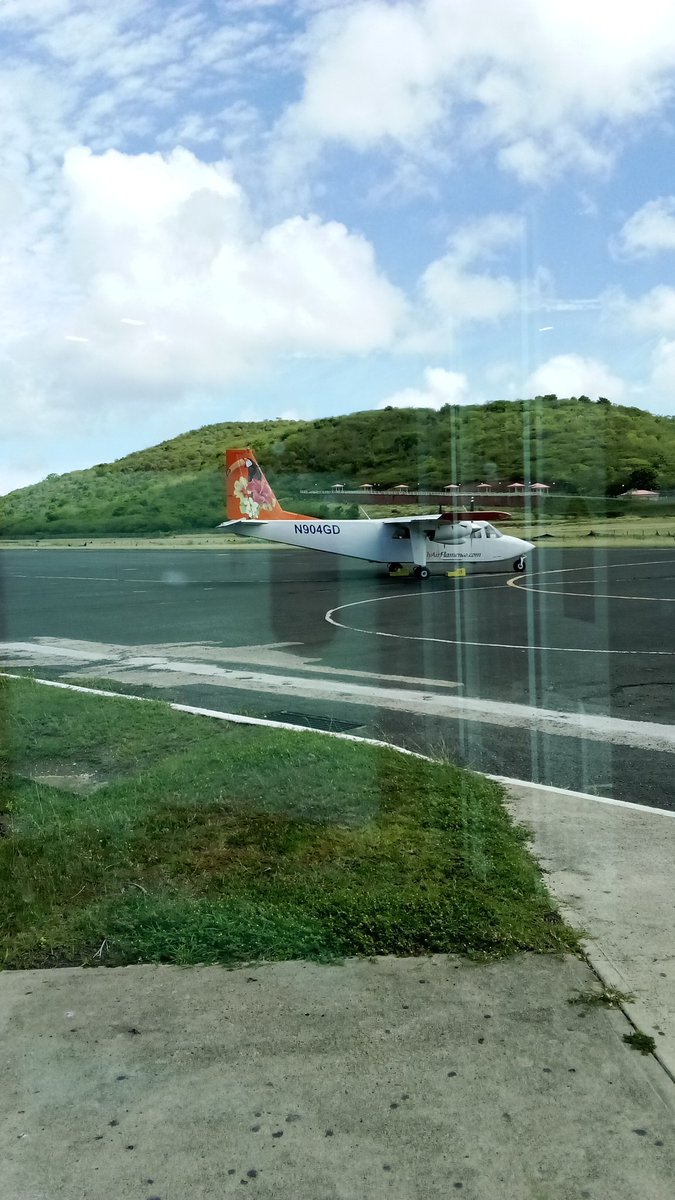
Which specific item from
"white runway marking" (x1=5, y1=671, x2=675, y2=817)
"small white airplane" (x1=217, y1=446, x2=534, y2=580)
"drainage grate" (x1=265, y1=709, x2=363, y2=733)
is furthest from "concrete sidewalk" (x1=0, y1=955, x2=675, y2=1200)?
"small white airplane" (x1=217, y1=446, x2=534, y2=580)

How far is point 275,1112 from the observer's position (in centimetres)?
326

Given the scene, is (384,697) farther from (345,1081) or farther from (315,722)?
(345,1081)

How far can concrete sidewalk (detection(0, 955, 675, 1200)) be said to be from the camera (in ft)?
9.71

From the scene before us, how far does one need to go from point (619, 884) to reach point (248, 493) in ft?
80.8

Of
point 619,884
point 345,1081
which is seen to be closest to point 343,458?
point 619,884

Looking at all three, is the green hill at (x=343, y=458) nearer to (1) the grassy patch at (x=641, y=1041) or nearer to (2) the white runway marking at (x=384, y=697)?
(2) the white runway marking at (x=384, y=697)

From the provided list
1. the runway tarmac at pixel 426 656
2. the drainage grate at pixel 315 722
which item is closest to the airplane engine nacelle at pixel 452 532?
the runway tarmac at pixel 426 656

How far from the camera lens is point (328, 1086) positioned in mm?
3408

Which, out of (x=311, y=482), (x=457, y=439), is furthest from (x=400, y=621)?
(x=311, y=482)

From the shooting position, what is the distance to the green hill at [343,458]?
54.2 ft

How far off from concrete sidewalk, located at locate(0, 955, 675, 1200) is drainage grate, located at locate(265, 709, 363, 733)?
4.90 meters

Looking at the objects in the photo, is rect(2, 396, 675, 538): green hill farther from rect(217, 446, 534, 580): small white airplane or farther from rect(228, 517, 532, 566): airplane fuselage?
rect(228, 517, 532, 566): airplane fuselage

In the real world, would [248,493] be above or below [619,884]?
above

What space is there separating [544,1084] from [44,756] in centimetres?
543
